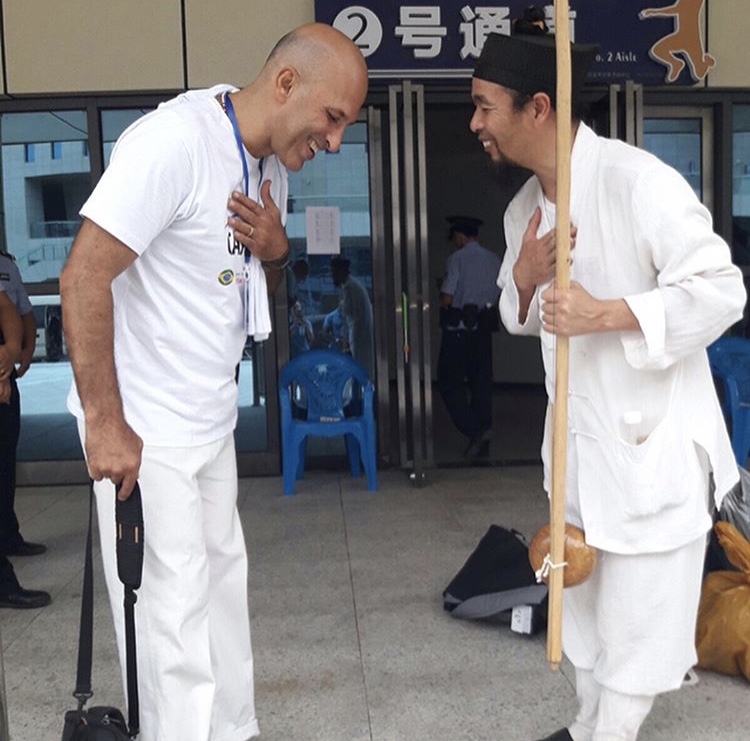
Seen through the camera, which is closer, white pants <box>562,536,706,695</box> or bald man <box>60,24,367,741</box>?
bald man <box>60,24,367,741</box>

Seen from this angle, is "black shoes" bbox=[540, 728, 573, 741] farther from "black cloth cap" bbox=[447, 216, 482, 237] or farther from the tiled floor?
"black cloth cap" bbox=[447, 216, 482, 237]

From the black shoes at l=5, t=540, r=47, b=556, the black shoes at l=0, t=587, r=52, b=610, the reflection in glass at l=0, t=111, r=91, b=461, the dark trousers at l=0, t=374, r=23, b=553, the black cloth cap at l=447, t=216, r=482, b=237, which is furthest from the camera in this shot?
the black cloth cap at l=447, t=216, r=482, b=237

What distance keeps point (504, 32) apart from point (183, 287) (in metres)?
4.30

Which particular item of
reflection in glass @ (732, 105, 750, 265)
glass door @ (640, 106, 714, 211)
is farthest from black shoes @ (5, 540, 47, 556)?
reflection in glass @ (732, 105, 750, 265)

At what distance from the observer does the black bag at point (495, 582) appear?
3.29 m

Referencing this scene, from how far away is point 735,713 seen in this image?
2.67 meters

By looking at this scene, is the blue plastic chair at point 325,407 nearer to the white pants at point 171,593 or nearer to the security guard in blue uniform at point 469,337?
the security guard in blue uniform at point 469,337

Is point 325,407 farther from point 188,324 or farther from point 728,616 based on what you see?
point 188,324

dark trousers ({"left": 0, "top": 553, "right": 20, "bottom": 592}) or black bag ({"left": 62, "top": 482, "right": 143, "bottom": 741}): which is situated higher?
black bag ({"left": 62, "top": 482, "right": 143, "bottom": 741})

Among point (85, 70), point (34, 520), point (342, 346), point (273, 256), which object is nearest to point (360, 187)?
point (342, 346)

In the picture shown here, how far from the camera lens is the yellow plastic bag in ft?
9.27

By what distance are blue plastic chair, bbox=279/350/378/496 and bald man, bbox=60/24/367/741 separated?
3.29 m

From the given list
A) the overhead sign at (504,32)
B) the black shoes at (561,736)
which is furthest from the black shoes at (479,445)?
the black shoes at (561,736)

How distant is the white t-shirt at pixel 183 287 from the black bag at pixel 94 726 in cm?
56
